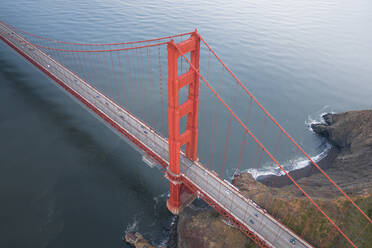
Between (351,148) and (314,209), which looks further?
(351,148)

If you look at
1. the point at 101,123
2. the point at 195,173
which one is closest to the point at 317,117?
the point at 195,173

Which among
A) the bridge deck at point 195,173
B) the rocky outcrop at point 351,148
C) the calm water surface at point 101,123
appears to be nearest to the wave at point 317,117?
the calm water surface at point 101,123

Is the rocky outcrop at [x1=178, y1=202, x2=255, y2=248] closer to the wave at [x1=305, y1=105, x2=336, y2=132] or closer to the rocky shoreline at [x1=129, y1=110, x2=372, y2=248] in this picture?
the rocky shoreline at [x1=129, y1=110, x2=372, y2=248]

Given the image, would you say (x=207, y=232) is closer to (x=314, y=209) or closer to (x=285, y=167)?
(x=314, y=209)

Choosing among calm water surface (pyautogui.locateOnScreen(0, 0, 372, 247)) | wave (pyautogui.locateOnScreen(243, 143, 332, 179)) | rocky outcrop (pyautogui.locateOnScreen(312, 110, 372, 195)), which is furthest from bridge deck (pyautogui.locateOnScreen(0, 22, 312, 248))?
wave (pyautogui.locateOnScreen(243, 143, 332, 179))

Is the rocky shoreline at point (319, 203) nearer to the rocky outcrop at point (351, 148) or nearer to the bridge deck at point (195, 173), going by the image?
the rocky outcrop at point (351, 148)

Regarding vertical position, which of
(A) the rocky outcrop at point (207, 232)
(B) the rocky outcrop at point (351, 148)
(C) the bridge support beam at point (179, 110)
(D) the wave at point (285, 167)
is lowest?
(D) the wave at point (285, 167)
